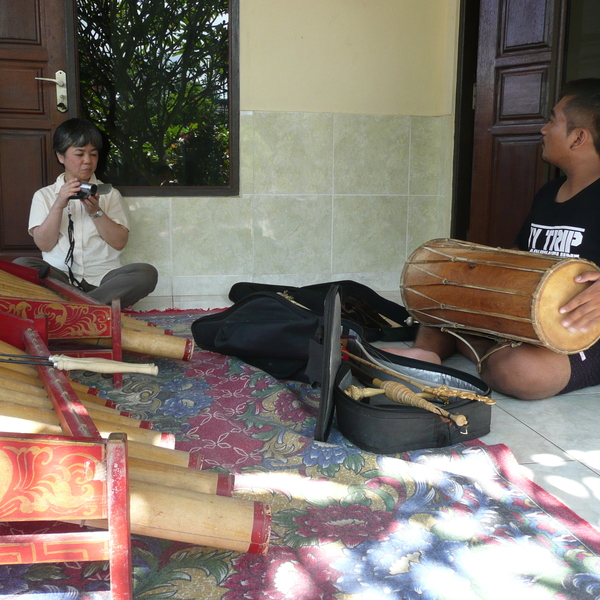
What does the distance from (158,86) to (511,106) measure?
7.50 feet

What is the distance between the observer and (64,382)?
1469mm

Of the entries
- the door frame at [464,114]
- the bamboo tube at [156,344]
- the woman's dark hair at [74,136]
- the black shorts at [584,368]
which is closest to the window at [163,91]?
the woman's dark hair at [74,136]

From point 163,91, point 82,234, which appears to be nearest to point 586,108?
point 82,234

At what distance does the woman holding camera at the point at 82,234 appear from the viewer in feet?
11.1

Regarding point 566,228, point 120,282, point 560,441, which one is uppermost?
point 566,228

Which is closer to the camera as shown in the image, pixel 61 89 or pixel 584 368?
pixel 584 368

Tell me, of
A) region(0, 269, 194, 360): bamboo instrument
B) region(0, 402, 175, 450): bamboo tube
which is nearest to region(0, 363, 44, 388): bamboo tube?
region(0, 402, 175, 450): bamboo tube

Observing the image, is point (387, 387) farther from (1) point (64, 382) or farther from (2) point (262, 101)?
(2) point (262, 101)

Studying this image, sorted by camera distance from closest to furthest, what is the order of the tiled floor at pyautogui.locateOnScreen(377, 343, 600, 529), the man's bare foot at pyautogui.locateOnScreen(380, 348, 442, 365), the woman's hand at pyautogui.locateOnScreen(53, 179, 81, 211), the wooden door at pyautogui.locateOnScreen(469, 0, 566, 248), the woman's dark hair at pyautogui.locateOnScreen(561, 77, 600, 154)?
the tiled floor at pyautogui.locateOnScreen(377, 343, 600, 529) < the woman's dark hair at pyautogui.locateOnScreen(561, 77, 600, 154) < the man's bare foot at pyautogui.locateOnScreen(380, 348, 442, 365) < the woman's hand at pyautogui.locateOnScreen(53, 179, 81, 211) < the wooden door at pyautogui.locateOnScreen(469, 0, 566, 248)

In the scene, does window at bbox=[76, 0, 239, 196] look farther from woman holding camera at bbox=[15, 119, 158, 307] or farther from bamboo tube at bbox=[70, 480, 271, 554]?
bamboo tube at bbox=[70, 480, 271, 554]

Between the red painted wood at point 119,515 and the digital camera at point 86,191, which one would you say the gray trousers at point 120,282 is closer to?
the digital camera at point 86,191

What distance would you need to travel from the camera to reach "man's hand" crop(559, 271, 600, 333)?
224cm

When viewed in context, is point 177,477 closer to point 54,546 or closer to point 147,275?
point 54,546

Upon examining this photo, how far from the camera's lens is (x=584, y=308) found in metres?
2.25
